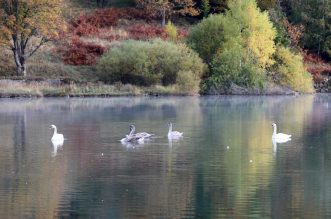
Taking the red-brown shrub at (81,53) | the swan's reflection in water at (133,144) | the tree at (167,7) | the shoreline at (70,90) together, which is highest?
the tree at (167,7)

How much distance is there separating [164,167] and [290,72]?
49059mm

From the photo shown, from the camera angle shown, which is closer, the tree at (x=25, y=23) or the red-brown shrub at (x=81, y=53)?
the tree at (x=25, y=23)

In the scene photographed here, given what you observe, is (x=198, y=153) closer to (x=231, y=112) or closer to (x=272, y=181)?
(x=272, y=181)

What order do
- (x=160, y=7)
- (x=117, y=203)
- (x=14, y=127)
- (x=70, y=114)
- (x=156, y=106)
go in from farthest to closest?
(x=160, y=7), (x=156, y=106), (x=70, y=114), (x=14, y=127), (x=117, y=203)

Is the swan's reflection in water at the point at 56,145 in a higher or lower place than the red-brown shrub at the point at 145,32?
lower

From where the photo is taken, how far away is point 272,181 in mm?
24594

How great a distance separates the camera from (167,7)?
83.6m

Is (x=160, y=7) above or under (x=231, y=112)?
above

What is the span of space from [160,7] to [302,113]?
3471cm

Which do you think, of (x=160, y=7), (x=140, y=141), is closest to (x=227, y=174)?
(x=140, y=141)

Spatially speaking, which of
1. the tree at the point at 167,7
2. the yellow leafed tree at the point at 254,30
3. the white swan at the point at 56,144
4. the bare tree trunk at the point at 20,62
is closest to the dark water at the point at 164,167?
the white swan at the point at 56,144

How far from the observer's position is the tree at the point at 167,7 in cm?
8350

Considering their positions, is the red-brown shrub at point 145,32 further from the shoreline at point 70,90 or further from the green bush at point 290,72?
the shoreline at point 70,90

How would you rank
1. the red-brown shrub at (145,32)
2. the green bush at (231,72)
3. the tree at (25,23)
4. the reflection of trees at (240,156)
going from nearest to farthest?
1. the reflection of trees at (240,156)
2. the tree at (25,23)
3. the green bush at (231,72)
4. the red-brown shrub at (145,32)
